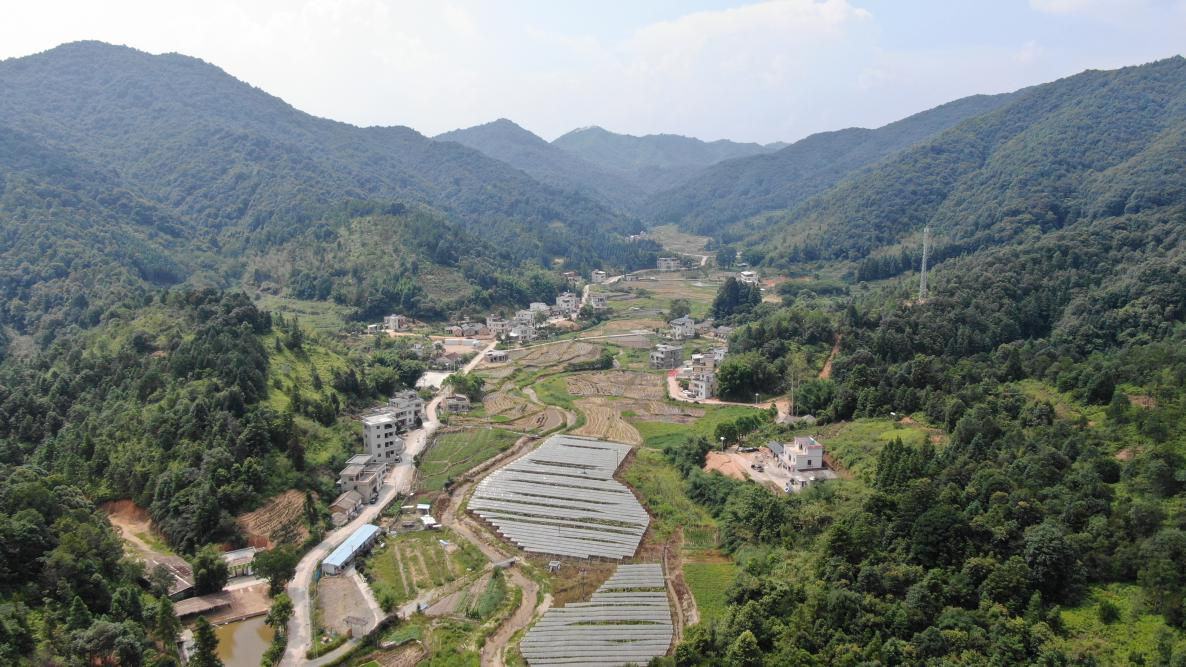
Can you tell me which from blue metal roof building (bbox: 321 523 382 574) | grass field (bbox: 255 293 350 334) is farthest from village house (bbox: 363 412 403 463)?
grass field (bbox: 255 293 350 334)

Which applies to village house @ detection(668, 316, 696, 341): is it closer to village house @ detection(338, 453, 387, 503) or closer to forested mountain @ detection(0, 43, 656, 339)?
A: forested mountain @ detection(0, 43, 656, 339)

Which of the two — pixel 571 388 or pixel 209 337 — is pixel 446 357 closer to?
pixel 571 388

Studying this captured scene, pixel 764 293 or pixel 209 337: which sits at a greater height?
pixel 209 337

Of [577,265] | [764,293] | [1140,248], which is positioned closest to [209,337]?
[1140,248]

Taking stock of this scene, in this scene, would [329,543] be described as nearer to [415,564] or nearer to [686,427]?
[415,564]

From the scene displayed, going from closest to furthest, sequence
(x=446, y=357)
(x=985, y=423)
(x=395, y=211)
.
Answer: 1. (x=985, y=423)
2. (x=446, y=357)
3. (x=395, y=211)

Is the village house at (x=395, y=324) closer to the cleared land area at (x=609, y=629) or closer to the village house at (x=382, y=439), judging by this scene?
the village house at (x=382, y=439)

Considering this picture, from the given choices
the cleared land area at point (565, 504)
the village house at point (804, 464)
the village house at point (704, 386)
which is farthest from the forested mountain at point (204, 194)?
the village house at point (804, 464)
